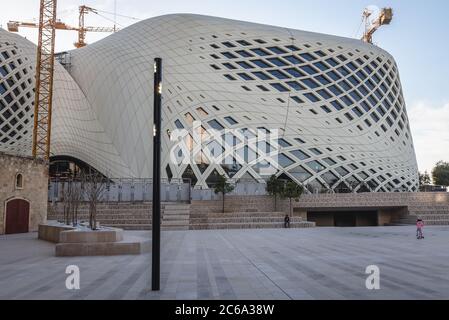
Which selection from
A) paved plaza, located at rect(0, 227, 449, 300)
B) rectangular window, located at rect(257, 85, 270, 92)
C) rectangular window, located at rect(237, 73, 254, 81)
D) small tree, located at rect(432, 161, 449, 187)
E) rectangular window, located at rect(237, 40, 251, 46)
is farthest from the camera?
small tree, located at rect(432, 161, 449, 187)

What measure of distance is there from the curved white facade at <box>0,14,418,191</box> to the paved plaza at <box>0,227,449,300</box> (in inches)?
994

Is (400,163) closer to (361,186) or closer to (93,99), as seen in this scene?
(361,186)

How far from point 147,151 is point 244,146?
35.1 feet

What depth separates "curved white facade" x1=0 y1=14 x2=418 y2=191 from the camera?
133 feet

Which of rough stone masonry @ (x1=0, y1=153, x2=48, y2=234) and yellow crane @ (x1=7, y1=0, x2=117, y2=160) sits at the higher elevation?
yellow crane @ (x1=7, y1=0, x2=117, y2=160)

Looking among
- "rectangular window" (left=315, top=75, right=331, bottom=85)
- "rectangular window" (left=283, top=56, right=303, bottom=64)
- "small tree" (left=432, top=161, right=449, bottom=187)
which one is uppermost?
"rectangular window" (left=283, top=56, right=303, bottom=64)

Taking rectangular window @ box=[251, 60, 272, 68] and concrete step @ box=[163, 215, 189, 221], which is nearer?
concrete step @ box=[163, 215, 189, 221]

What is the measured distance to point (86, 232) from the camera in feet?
45.0

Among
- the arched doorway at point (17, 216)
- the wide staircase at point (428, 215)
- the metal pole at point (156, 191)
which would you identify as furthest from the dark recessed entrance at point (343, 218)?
the metal pole at point (156, 191)

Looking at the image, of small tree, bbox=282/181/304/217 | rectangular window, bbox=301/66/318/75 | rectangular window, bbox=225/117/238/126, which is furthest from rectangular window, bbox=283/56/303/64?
small tree, bbox=282/181/304/217

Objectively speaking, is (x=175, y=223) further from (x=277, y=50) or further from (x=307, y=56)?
(x=307, y=56)

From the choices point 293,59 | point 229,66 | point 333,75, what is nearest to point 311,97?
point 333,75

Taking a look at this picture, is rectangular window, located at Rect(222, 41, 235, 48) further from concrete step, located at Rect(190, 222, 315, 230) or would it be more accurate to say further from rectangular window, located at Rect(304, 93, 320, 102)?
concrete step, located at Rect(190, 222, 315, 230)

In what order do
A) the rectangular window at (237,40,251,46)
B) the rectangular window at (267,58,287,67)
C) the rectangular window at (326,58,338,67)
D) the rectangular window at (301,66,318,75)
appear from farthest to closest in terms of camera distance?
the rectangular window at (326,58,338,67) → the rectangular window at (301,66,318,75) → the rectangular window at (237,40,251,46) → the rectangular window at (267,58,287,67)
